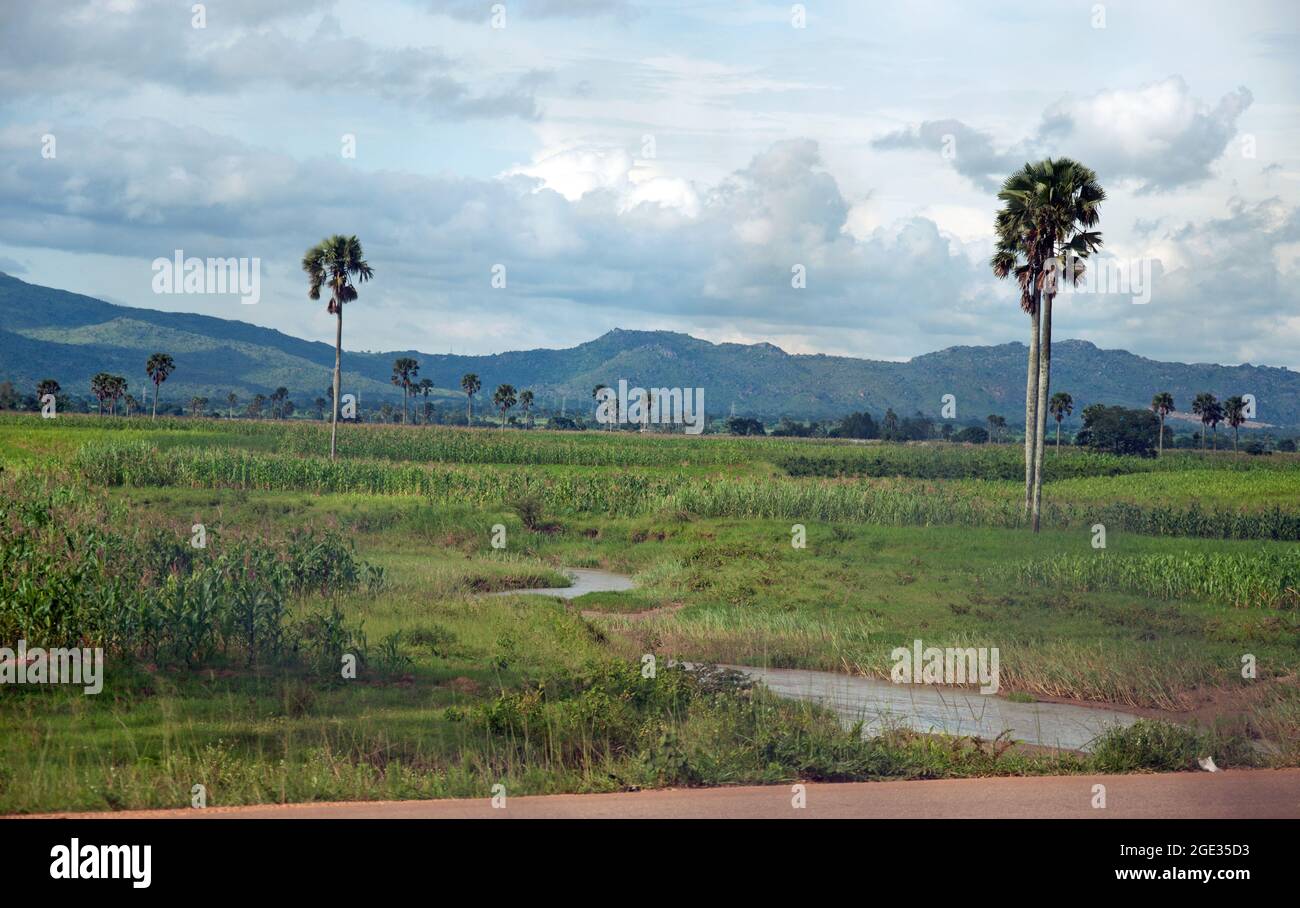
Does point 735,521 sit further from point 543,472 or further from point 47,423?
point 47,423

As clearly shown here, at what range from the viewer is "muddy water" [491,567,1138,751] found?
16.4m

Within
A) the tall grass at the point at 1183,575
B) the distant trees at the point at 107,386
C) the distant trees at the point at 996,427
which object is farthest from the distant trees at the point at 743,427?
the tall grass at the point at 1183,575

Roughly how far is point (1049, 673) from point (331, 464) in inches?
1529

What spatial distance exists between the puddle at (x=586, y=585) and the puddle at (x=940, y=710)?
10069mm

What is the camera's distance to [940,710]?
18.6m

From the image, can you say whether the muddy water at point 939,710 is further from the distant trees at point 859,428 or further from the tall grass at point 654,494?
the distant trees at point 859,428

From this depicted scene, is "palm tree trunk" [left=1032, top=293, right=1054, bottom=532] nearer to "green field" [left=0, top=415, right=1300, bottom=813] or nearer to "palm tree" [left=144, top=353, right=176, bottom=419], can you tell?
"green field" [left=0, top=415, right=1300, bottom=813]

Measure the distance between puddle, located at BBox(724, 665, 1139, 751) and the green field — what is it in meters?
0.72

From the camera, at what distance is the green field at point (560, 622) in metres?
11.9

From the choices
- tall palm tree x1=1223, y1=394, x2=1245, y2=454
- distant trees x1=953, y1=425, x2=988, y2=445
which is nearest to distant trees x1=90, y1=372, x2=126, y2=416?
distant trees x1=953, y1=425, x2=988, y2=445

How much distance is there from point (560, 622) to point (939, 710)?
7149 mm

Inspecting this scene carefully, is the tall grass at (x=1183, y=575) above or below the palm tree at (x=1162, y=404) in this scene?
below
